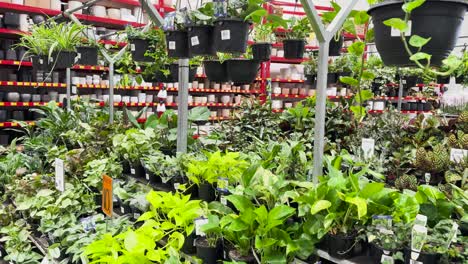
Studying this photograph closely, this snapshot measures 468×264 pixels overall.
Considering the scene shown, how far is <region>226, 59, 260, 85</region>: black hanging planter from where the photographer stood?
276 centimetres

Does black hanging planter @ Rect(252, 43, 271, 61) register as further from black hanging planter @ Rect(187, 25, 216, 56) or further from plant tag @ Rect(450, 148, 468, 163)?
plant tag @ Rect(450, 148, 468, 163)

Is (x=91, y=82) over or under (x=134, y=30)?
under

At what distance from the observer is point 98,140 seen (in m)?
3.29

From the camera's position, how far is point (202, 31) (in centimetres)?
219

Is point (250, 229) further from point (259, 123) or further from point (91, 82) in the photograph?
point (91, 82)

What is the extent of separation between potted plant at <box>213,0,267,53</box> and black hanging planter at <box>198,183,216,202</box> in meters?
0.70

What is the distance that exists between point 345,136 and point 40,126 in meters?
2.75

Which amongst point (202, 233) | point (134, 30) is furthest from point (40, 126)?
point (202, 233)

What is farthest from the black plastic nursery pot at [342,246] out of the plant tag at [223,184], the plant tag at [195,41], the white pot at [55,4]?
the white pot at [55,4]

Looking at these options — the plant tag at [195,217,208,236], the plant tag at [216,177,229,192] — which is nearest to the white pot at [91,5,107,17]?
the plant tag at [216,177,229,192]

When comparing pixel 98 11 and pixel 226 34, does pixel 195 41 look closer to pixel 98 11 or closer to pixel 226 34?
pixel 226 34

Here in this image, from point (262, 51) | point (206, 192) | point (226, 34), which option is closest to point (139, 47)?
point (262, 51)

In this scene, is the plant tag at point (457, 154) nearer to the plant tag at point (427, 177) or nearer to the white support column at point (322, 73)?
the plant tag at point (427, 177)

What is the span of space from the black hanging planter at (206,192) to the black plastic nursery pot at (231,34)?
27.6 inches
